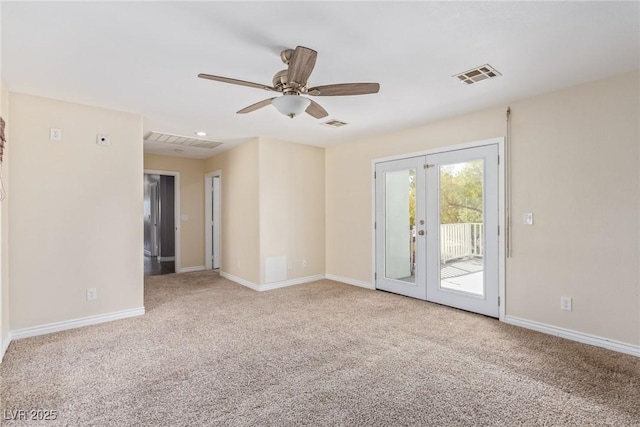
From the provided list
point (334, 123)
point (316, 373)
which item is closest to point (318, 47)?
point (334, 123)

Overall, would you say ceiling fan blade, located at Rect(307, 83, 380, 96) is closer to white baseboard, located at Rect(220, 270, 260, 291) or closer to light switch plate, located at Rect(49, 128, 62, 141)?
light switch plate, located at Rect(49, 128, 62, 141)

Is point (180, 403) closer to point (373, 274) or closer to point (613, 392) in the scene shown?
point (613, 392)

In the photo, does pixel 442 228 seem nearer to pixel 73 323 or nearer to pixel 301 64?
pixel 301 64

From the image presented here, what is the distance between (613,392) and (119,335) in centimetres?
414

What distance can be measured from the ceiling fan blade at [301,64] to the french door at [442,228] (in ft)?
8.55

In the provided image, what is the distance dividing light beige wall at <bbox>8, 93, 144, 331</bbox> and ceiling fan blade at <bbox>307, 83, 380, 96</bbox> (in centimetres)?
258

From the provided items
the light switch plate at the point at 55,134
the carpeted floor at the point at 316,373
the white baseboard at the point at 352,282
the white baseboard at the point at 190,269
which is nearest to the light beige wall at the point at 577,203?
the carpeted floor at the point at 316,373

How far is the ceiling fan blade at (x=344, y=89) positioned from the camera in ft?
7.82

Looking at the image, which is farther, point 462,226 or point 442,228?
point 442,228

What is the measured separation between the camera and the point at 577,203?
3.12 metres

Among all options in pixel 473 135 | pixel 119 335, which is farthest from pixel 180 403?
pixel 473 135

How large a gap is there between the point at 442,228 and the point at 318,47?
9.42 ft

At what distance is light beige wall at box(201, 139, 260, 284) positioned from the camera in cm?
524

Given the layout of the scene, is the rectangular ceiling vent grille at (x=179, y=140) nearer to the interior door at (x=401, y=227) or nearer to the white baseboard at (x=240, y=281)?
the white baseboard at (x=240, y=281)
